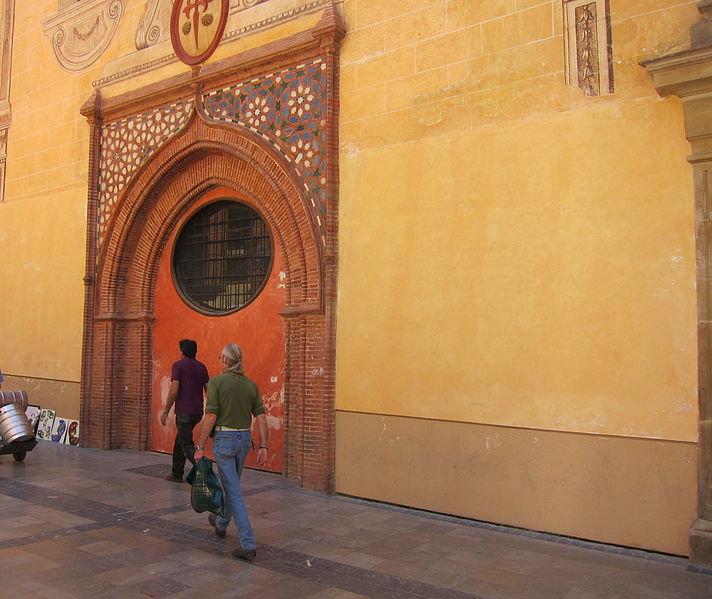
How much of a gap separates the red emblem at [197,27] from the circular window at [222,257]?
1992 millimetres

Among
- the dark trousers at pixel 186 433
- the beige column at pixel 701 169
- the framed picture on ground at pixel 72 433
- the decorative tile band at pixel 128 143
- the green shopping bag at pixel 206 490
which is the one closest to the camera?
the beige column at pixel 701 169

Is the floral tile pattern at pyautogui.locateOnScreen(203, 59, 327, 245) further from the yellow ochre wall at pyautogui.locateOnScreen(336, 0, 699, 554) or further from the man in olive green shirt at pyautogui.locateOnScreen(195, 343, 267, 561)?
the man in olive green shirt at pyautogui.locateOnScreen(195, 343, 267, 561)

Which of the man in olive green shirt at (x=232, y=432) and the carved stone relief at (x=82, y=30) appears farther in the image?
the carved stone relief at (x=82, y=30)

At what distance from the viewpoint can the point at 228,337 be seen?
8.97m

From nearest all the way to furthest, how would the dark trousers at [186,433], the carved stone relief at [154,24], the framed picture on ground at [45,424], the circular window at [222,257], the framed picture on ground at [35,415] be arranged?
the dark trousers at [186,433]
the circular window at [222,257]
the carved stone relief at [154,24]
the framed picture on ground at [45,424]
the framed picture on ground at [35,415]

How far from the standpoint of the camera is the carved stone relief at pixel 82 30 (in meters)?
10.4

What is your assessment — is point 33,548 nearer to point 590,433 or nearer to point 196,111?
point 590,433

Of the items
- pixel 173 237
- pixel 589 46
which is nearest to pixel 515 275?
pixel 589 46

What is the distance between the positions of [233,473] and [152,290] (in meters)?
5.56

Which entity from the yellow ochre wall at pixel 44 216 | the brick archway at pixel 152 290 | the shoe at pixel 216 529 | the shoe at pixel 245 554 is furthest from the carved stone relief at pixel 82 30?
the shoe at pixel 245 554

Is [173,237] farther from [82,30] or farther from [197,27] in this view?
[82,30]

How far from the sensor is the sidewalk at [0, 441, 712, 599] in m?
4.39

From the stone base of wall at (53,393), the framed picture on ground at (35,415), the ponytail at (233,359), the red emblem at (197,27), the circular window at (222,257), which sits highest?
the red emblem at (197,27)

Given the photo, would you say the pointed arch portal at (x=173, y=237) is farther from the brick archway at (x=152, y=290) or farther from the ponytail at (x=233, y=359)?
the ponytail at (x=233, y=359)
